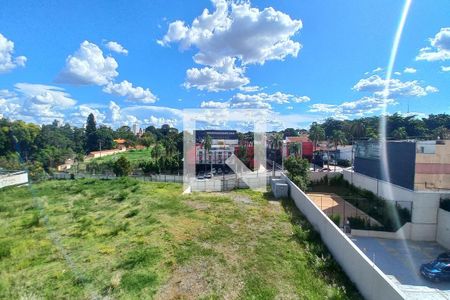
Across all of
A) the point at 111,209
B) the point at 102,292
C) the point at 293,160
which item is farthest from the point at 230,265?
the point at 293,160

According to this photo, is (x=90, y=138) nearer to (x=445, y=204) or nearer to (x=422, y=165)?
(x=422, y=165)

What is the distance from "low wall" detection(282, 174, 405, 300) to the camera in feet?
19.0

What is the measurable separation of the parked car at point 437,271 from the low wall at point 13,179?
115 feet

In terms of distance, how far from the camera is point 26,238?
1180cm

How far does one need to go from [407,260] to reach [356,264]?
21.2 ft

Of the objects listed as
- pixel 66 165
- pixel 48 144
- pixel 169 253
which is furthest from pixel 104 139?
pixel 169 253

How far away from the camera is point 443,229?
1351 centimetres

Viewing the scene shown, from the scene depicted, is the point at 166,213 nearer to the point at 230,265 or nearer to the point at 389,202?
the point at 230,265

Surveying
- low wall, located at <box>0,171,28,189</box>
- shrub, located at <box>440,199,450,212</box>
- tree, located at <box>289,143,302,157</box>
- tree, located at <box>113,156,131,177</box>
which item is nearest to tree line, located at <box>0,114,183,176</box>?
low wall, located at <box>0,171,28,189</box>

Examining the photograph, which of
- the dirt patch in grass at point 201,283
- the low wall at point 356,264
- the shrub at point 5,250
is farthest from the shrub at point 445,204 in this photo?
the shrub at point 5,250

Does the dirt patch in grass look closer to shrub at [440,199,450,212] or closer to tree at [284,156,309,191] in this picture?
shrub at [440,199,450,212]

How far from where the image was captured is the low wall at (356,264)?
579cm

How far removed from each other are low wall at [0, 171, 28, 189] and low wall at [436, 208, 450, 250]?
35.9 meters

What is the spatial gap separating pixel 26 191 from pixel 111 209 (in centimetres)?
1402
